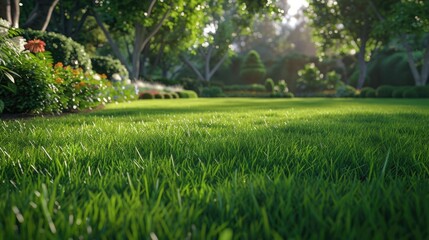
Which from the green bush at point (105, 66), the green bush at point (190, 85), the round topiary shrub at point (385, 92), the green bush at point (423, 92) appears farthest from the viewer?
the green bush at point (190, 85)

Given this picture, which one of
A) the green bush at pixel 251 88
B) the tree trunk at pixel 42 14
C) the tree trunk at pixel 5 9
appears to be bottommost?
the green bush at pixel 251 88

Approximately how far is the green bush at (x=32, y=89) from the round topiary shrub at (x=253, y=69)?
3406 cm

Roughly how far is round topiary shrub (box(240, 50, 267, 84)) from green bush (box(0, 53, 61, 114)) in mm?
34056

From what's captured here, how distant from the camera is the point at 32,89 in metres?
5.28

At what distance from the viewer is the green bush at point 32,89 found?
5.29 m

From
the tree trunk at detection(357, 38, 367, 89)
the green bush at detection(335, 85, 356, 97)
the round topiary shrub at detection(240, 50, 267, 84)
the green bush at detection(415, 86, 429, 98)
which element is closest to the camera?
the green bush at detection(415, 86, 429, 98)

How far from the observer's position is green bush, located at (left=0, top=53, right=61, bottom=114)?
208 inches

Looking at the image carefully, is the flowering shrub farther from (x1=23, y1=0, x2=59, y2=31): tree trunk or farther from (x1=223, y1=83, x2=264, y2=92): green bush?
(x1=223, y1=83, x2=264, y2=92): green bush

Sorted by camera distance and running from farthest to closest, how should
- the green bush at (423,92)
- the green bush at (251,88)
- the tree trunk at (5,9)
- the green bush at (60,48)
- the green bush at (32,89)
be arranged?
the green bush at (251,88)
the green bush at (423,92)
the green bush at (60,48)
the tree trunk at (5,9)
the green bush at (32,89)

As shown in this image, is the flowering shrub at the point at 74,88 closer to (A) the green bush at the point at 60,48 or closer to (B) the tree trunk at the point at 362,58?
(A) the green bush at the point at 60,48

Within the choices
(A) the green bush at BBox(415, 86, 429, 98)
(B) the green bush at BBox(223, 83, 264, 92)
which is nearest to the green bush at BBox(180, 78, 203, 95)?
(B) the green bush at BBox(223, 83, 264, 92)

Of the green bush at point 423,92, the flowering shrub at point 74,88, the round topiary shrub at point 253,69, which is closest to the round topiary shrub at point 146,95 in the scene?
the flowering shrub at point 74,88

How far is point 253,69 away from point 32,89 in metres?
34.4

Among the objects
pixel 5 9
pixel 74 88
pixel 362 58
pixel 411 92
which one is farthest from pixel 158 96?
pixel 362 58
